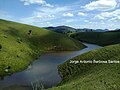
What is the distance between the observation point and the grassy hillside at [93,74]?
40319 millimetres

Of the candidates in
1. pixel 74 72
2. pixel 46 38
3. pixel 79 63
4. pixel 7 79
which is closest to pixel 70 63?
pixel 79 63

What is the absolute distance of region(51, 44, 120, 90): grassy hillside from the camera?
40319mm

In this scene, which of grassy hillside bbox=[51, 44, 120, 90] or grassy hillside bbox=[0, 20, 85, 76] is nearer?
grassy hillside bbox=[51, 44, 120, 90]

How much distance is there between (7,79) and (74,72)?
19.9 meters

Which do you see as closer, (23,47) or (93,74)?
(93,74)

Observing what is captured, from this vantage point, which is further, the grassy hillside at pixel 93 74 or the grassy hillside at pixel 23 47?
the grassy hillside at pixel 23 47

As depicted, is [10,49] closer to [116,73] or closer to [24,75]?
[24,75]

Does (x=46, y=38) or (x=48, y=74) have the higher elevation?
(x=46, y=38)

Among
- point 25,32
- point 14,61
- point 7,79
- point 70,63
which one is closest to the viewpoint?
point 7,79

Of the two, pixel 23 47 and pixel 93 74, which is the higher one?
pixel 23 47

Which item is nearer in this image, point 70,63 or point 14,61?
point 70,63

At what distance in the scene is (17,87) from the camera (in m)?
55.7

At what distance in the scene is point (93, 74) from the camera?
171 feet

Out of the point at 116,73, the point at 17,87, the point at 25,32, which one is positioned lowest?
the point at 17,87
